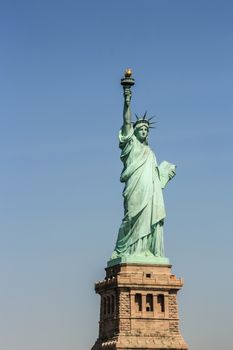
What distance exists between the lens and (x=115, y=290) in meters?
69.2

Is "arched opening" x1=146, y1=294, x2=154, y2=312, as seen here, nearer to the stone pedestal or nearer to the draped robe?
the stone pedestal

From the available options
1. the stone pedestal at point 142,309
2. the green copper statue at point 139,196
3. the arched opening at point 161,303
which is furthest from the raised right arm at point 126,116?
the arched opening at point 161,303

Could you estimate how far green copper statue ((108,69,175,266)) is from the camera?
70.2m

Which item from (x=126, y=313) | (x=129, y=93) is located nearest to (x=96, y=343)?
(x=126, y=313)

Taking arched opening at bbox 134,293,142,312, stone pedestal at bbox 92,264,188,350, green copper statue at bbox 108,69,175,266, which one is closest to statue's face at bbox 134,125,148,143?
green copper statue at bbox 108,69,175,266

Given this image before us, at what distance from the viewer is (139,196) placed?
7062cm

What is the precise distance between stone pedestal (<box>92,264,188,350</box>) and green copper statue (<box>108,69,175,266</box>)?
1040mm

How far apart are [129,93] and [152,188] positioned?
6410 millimetres

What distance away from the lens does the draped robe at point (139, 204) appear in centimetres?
7025

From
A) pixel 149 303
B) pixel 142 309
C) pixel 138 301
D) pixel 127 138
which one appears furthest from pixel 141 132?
pixel 142 309

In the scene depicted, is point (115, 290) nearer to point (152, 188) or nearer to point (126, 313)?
point (126, 313)

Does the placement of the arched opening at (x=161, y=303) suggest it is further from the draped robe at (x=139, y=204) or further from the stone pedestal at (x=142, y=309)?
the draped robe at (x=139, y=204)

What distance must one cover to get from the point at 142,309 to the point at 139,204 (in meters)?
6.64

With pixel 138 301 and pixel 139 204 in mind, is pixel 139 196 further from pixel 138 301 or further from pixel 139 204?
pixel 138 301
